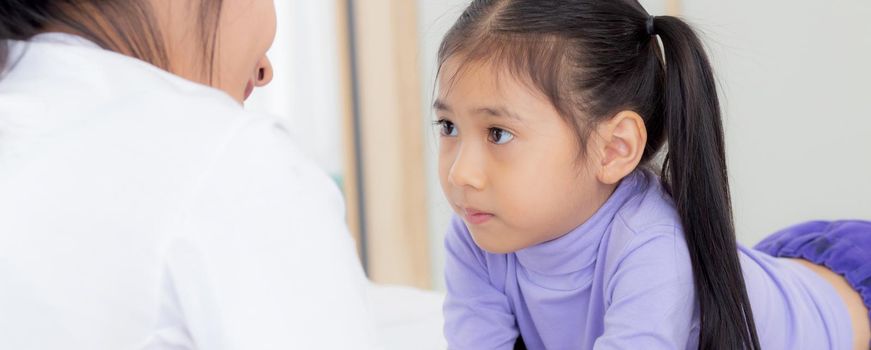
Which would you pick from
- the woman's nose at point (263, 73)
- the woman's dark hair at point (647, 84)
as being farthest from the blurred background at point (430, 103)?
the woman's nose at point (263, 73)

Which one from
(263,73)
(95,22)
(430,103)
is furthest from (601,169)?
(430,103)

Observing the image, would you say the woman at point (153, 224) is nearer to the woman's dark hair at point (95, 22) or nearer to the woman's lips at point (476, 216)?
the woman's dark hair at point (95, 22)

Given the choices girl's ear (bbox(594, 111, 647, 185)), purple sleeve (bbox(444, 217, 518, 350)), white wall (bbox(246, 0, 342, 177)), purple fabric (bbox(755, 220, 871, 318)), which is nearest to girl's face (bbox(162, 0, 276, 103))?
girl's ear (bbox(594, 111, 647, 185))

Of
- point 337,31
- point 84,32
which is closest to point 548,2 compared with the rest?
point 84,32

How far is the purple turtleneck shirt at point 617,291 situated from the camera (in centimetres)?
109

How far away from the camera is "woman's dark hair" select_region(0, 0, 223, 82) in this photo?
0.67 m

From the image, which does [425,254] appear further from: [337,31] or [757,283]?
[757,283]

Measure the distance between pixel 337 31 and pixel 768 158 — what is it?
1.35 m

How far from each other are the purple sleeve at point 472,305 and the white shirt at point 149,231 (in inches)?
Answer: 27.0

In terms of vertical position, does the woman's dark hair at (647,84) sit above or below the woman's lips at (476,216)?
above

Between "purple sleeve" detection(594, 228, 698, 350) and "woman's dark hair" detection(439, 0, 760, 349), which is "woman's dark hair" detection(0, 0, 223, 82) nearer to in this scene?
"woman's dark hair" detection(439, 0, 760, 349)

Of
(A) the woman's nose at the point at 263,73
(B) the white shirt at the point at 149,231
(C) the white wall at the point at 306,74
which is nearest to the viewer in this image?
(B) the white shirt at the point at 149,231

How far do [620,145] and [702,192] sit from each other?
113mm

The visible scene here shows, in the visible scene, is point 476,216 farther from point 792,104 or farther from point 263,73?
point 792,104
